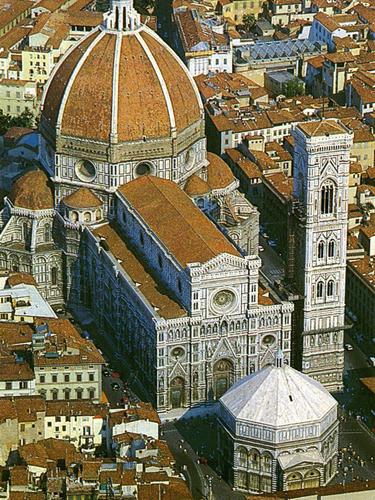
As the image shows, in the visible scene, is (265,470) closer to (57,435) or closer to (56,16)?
(57,435)

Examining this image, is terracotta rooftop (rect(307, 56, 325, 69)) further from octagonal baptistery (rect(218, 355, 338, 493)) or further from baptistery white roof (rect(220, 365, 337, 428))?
octagonal baptistery (rect(218, 355, 338, 493))

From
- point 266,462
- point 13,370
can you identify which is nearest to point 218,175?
point 13,370

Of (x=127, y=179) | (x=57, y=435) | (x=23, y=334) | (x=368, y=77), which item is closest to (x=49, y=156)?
(x=127, y=179)

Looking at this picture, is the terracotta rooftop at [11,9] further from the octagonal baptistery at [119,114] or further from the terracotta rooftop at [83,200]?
the terracotta rooftop at [83,200]

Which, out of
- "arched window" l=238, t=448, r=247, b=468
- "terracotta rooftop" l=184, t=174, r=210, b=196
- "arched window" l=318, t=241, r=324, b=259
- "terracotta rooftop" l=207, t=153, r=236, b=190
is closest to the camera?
"arched window" l=238, t=448, r=247, b=468

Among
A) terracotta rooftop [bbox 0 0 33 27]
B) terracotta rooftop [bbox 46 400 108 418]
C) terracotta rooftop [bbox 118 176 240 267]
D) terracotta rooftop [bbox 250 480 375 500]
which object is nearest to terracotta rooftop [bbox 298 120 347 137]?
terracotta rooftop [bbox 118 176 240 267]

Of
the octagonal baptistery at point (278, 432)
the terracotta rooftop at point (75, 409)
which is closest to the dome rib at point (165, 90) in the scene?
the terracotta rooftop at point (75, 409)

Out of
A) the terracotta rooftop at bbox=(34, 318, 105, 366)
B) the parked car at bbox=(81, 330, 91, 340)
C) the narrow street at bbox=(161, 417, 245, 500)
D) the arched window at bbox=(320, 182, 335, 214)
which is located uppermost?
the arched window at bbox=(320, 182, 335, 214)
